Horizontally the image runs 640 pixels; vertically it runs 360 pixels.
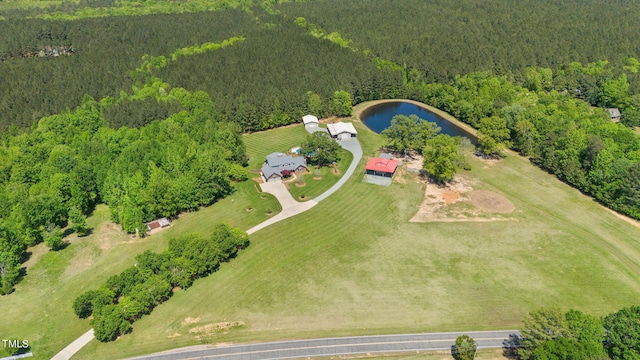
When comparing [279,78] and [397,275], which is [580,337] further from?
[279,78]

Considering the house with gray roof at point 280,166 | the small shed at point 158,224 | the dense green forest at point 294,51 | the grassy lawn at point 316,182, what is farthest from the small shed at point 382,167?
the small shed at point 158,224

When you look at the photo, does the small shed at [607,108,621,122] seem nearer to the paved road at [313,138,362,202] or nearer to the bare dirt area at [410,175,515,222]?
the bare dirt area at [410,175,515,222]

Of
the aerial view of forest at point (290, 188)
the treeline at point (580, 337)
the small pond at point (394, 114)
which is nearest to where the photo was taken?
the treeline at point (580, 337)

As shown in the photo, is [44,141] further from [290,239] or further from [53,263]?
[290,239]

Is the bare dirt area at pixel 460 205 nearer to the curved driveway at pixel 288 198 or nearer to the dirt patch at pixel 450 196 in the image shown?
the dirt patch at pixel 450 196

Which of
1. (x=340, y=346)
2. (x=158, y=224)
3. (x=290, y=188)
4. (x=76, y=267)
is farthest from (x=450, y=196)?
(x=76, y=267)

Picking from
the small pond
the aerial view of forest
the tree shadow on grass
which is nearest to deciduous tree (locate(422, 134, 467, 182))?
the aerial view of forest

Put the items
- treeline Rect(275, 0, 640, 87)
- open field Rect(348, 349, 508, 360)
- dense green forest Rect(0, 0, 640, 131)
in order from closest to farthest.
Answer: open field Rect(348, 349, 508, 360) < dense green forest Rect(0, 0, 640, 131) < treeline Rect(275, 0, 640, 87)
